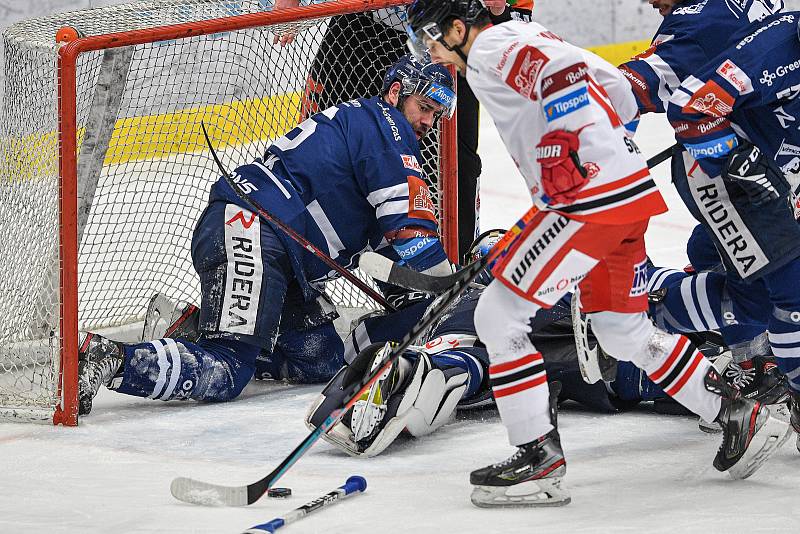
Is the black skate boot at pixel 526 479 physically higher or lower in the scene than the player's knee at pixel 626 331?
lower

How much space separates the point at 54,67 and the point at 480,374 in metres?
1.31

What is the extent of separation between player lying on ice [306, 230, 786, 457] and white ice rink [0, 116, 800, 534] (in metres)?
0.06

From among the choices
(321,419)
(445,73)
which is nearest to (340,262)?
(445,73)

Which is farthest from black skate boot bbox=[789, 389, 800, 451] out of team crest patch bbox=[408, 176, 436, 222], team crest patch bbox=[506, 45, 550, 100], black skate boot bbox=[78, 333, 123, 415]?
black skate boot bbox=[78, 333, 123, 415]

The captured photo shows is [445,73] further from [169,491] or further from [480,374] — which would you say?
[169,491]

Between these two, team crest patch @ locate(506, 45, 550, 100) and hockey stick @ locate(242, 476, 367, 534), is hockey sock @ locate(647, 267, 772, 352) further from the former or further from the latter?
hockey stick @ locate(242, 476, 367, 534)

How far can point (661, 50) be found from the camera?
3.08m

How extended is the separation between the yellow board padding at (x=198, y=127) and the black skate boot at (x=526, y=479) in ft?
5.87

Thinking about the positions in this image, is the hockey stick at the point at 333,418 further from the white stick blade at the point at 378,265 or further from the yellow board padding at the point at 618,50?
the yellow board padding at the point at 618,50

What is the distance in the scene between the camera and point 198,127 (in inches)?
161

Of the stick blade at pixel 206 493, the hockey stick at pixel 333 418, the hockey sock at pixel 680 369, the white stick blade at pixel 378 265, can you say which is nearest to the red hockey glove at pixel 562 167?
the hockey stick at pixel 333 418

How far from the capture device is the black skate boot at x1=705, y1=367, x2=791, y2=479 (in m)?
2.57

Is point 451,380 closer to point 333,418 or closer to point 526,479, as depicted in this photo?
point 333,418

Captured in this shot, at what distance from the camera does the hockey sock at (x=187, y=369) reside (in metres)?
3.24
